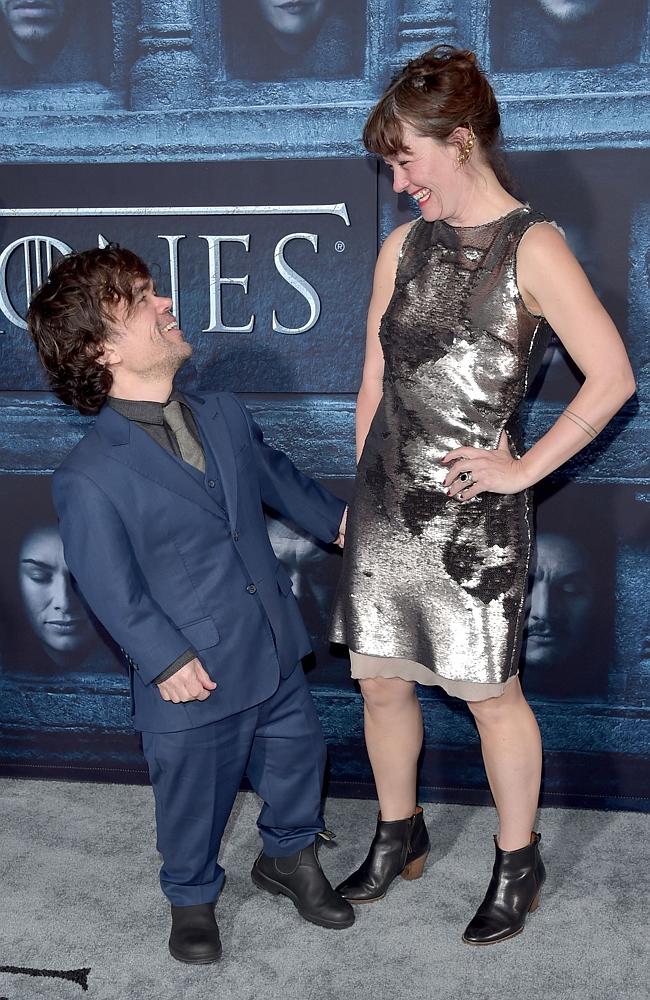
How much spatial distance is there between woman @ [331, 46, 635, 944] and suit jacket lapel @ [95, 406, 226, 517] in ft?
1.23

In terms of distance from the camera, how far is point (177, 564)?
7.30 ft

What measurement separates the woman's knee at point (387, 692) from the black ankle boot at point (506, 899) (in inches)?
15.6

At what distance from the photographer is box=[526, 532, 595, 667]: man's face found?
2828mm

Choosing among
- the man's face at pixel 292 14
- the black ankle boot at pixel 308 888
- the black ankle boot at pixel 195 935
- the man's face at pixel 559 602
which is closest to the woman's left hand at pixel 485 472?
the man's face at pixel 559 602

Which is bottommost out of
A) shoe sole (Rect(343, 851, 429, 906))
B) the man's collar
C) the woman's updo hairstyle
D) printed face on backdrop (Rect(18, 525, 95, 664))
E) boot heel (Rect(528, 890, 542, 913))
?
shoe sole (Rect(343, 851, 429, 906))

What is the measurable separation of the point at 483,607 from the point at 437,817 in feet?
3.21

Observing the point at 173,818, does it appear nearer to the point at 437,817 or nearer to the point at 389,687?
the point at 389,687

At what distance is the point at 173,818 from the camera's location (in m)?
2.31

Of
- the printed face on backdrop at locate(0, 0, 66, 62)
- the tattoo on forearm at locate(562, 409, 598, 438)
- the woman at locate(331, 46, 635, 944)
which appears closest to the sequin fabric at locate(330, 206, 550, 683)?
the woman at locate(331, 46, 635, 944)

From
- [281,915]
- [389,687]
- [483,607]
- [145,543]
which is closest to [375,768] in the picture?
[389,687]

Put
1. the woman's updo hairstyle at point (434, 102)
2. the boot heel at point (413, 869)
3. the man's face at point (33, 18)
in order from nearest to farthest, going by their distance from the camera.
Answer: the woman's updo hairstyle at point (434, 102) < the boot heel at point (413, 869) < the man's face at point (33, 18)

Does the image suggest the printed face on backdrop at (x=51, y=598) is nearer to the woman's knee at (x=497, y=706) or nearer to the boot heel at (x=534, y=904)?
the woman's knee at (x=497, y=706)

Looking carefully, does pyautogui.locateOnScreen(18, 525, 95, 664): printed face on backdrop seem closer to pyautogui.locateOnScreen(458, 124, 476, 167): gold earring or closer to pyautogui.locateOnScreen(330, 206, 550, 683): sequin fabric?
pyautogui.locateOnScreen(330, 206, 550, 683): sequin fabric

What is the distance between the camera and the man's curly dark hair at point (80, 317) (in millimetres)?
2172
